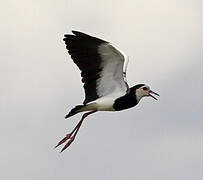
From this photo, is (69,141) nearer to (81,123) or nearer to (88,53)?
(81,123)

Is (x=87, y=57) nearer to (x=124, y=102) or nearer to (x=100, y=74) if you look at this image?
(x=100, y=74)

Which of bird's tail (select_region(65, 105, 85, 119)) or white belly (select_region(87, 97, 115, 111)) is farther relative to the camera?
white belly (select_region(87, 97, 115, 111))

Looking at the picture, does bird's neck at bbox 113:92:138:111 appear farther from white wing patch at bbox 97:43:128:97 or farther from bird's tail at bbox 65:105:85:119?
bird's tail at bbox 65:105:85:119

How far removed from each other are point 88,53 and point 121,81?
4.51 ft

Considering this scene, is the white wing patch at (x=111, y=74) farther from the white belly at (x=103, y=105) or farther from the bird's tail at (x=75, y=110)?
the bird's tail at (x=75, y=110)

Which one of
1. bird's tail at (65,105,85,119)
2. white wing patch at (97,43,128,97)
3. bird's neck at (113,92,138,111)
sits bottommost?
bird's neck at (113,92,138,111)

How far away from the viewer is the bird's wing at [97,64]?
125 ft

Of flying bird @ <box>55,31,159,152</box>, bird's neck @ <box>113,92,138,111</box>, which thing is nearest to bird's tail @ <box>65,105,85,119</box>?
flying bird @ <box>55,31,159,152</box>

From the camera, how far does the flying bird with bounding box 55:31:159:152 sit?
3816cm

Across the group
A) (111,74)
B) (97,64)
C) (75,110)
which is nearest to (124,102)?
(111,74)

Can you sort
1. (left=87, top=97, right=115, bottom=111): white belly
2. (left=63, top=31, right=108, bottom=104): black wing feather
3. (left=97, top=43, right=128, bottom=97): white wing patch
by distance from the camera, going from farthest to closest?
(left=87, top=97, right=115, bottom=111): white belly → (left=63, top=31, right=108, bottom=104): black wing feather → (left=97, top=43, right=128, bottom=97): white wing patch

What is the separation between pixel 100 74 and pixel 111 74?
33 cm

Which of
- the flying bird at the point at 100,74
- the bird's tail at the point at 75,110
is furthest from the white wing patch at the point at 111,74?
the bird's tail at the point at 75,110

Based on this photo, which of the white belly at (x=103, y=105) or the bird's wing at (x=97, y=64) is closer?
the bird's wing at (x=97, y=64)
